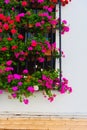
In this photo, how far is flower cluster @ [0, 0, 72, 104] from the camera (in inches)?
241

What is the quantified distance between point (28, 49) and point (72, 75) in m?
0.76

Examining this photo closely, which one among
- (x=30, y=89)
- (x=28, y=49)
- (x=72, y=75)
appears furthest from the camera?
(x=72, y=75)

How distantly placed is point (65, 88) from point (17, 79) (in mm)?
685

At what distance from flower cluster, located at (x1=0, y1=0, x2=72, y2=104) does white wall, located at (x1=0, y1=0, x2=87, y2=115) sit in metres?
0.13

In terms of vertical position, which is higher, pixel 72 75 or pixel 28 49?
pixel 28 49

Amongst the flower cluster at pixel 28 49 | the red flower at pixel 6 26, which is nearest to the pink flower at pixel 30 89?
the flower cluster at pixel 28 49

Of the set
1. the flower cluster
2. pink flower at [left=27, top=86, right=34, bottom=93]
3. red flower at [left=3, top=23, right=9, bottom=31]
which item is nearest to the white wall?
the flower cluster

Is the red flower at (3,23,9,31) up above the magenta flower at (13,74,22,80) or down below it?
above

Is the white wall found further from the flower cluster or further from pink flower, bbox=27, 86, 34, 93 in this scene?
pink flower, bbox=27, 86, 34, 93

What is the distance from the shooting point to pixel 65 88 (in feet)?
20.4

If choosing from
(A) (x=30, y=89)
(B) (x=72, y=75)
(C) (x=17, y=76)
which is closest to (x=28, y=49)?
(C) (x=17, y=76)

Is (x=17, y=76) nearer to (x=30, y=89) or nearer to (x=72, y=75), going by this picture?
(x=30, y=89)

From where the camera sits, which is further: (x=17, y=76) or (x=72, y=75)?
(x=72, y=75)

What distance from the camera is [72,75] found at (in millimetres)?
6395
